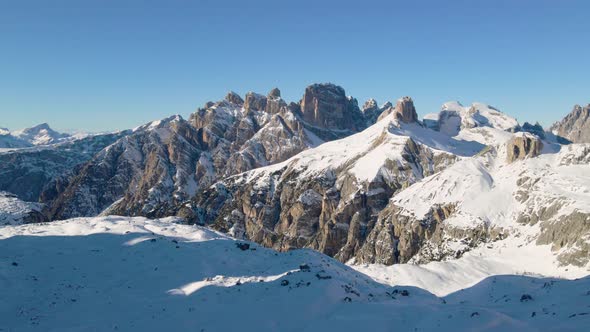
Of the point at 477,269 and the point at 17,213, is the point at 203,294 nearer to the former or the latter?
the point at 477,269

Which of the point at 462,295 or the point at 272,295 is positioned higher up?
the point at 272,295

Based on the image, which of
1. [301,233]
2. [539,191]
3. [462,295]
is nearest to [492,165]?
[539,191]

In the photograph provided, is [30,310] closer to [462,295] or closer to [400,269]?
[462,295]

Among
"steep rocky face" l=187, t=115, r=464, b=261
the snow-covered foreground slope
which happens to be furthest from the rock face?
the snow-covered foreground slope

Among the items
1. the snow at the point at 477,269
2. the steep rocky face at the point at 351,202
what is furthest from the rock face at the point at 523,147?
the snow at the point at 477,269

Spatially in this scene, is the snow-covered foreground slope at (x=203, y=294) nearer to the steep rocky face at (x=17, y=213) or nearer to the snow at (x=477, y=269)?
the snow at (x=477, y=269)

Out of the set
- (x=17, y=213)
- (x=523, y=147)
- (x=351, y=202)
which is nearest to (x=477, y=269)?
(x=523, y=147)
